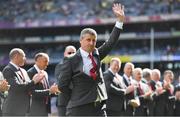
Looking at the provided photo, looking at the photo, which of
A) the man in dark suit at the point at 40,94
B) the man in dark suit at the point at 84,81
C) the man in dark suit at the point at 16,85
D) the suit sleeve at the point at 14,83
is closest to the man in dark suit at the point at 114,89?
the man in dark suit at the point at 40,94

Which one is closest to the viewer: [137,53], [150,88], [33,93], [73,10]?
[33,93]

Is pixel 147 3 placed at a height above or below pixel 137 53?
above

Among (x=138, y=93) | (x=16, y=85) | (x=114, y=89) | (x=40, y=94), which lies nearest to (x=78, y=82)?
(x=16, y=85)

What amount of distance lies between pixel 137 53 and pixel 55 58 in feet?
19.6

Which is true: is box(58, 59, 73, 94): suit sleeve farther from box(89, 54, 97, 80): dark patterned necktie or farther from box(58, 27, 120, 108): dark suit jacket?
box(89, 54, 97, 80): dark patterned necktie

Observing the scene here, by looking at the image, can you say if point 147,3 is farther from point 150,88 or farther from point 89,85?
point 89,85

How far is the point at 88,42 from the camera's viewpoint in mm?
6344

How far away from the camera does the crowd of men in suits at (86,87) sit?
6.41 meters

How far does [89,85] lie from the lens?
21.0 ft

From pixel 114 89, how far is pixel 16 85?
260 centimetres

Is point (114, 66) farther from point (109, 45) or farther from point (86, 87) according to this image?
point (86, 87)

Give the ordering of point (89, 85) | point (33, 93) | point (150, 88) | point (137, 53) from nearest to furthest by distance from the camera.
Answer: point (89, 85) → point (33, 93) → point (150, 88) → point (137, 53)

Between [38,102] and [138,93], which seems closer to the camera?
[38,102]

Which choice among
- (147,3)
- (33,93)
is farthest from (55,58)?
(33,93)
